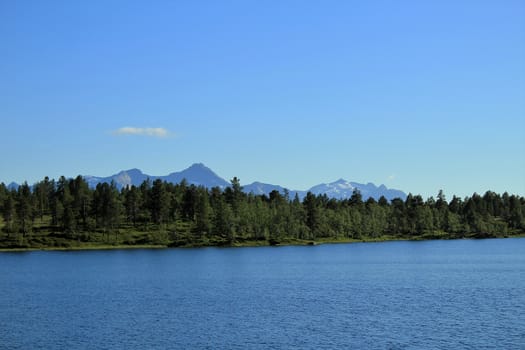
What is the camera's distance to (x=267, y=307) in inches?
3501

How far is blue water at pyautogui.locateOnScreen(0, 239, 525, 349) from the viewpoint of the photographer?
67.3m

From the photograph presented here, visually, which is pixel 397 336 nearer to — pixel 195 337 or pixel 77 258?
pixel 195 337

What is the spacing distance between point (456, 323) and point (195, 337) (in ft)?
104

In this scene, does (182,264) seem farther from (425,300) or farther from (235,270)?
(425,300)

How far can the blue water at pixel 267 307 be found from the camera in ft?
221

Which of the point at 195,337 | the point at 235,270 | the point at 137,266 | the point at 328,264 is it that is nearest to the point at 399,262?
the point at 328,264

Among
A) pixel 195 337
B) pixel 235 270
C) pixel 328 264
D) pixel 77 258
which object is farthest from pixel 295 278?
pixel 77 258

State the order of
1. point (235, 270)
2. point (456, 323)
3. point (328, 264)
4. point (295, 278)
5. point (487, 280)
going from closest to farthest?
point (456, 323) → point (487, 280) → point (295, 278) → point (235, 270) → point (328, 264)

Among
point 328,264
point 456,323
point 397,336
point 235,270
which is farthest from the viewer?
point 328,264

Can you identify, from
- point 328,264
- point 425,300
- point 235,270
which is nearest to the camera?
point 425,300

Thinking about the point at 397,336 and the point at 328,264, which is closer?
the point at 397,336

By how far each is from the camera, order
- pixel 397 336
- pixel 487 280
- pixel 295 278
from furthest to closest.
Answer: pixel 295 278, pixel 487 280, pixel 397 336

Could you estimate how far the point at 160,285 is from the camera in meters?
120

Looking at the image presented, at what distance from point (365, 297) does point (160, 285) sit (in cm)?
4336
